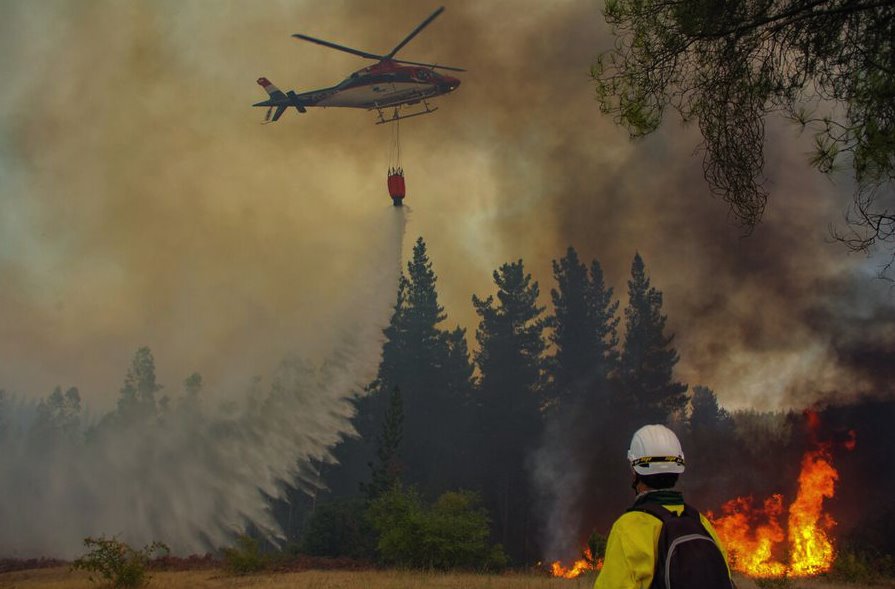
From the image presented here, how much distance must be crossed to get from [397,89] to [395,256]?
11.2m

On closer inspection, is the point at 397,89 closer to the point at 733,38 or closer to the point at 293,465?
the point at 293,465

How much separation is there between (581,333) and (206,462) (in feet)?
119

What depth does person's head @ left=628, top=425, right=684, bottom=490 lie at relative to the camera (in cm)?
411

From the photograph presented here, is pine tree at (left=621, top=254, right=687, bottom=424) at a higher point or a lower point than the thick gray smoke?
higher

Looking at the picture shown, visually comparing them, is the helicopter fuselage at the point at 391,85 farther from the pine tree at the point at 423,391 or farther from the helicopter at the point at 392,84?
the pine tree at the point at 423,391

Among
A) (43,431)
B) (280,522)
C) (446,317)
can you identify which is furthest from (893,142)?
(446,317)

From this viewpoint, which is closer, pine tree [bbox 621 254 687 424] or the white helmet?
the white helmet

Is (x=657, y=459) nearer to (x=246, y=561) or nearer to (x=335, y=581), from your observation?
(x=335, y=581)

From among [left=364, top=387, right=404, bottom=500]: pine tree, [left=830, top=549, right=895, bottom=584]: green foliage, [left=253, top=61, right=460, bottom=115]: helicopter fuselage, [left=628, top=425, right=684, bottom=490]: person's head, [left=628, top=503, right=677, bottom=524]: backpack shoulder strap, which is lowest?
[left=830, top=549, right=895, bottom=584]: green foliage

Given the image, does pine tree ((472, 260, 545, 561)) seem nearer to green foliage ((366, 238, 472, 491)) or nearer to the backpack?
green foliage ((366, 238, 472, 491))

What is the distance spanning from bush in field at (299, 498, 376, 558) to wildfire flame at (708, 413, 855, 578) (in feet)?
61.7

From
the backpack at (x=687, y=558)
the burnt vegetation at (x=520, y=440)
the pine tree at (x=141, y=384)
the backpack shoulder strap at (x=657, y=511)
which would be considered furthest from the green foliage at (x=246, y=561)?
the pine tree at (x=141, y=384)

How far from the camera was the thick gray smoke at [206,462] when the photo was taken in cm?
4769

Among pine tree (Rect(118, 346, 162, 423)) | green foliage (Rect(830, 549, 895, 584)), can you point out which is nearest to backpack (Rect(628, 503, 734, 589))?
green foliage (Rect(830, 549, 895, 584))
